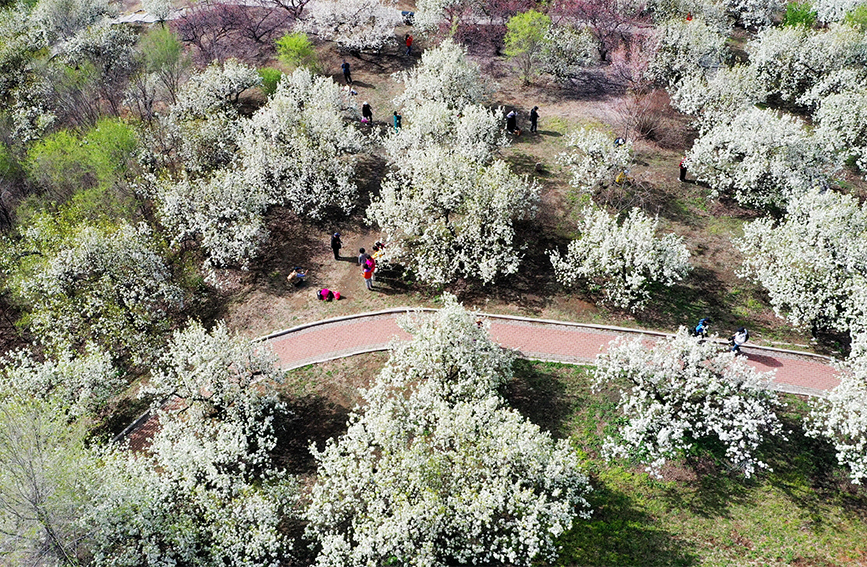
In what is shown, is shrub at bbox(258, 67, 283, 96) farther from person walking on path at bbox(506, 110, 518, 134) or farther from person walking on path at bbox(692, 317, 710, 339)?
person walking on path at bbox(692, 317, 710, 339)

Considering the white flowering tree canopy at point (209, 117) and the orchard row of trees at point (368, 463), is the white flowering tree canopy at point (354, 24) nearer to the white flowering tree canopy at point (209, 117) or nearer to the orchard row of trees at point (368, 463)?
the white flowering tree canopy at point (209, 117)

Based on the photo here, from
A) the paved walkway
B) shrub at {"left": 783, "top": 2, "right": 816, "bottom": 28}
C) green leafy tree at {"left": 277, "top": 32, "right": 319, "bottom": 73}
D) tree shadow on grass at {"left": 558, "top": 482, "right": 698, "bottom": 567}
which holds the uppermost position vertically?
shrub at {"left": 783, "top": 2, "right": 816, "bottom": 28}

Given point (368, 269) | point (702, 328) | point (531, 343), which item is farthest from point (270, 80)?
point (702, 328)

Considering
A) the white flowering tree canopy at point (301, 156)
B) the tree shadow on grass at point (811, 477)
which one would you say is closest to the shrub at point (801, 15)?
the white flowering tree canopy at point (301, 156)

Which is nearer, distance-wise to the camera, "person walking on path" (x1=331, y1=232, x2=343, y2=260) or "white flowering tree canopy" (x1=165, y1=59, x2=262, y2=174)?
"person walking on path" (x1=331, y1=232, x2=343, y2=260)

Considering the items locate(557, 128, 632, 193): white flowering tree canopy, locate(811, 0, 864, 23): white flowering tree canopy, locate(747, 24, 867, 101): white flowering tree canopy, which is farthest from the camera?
locate(811, 0, 864, 23): white flowering tree canopy

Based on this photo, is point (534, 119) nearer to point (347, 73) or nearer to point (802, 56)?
point (347, 73)

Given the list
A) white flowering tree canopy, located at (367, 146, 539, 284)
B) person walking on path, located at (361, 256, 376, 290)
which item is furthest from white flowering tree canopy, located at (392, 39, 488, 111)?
person walking on path, located at (361, 256, 376, 290)
